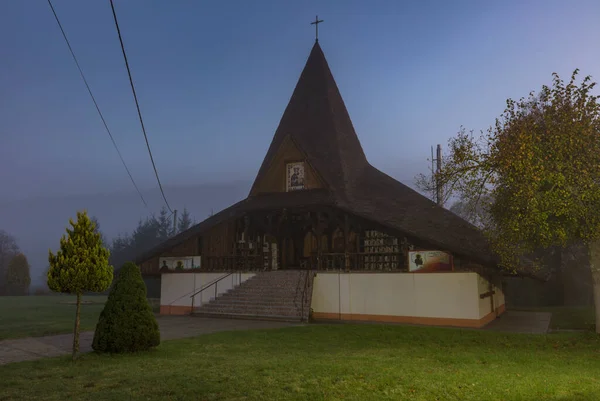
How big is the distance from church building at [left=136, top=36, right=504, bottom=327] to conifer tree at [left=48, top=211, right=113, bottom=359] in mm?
10044

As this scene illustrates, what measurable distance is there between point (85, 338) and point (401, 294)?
40.8 ft

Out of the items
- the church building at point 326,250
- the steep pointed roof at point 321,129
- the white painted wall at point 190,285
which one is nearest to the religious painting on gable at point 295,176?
the church building at point 326,250

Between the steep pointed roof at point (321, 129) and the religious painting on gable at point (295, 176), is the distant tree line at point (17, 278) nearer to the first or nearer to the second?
the steep pointed roof at point (321, 129)

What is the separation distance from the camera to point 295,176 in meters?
25.3

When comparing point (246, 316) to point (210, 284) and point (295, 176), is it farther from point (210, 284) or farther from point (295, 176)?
point (295, 176)

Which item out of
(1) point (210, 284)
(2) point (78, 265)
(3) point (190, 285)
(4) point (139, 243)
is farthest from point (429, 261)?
(4) point (139, 243)

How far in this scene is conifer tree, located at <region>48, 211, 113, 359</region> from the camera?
9977 millimetres

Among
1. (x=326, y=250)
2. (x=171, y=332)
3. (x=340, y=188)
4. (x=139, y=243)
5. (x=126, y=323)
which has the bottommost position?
(x=171, y=332)

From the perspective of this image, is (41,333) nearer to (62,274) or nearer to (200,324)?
(200,324)

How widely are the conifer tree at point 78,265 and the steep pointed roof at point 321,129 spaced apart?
50.7 ft

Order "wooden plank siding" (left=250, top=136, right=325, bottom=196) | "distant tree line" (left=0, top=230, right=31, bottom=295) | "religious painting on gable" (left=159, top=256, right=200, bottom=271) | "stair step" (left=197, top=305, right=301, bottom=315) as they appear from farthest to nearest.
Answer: "distant tree line" (left=0, top=230, right=31, bottom=295), "wooden plank siding" (left=250, top=136, right=325, bottom=196), "religious painting on gable" (left=159, top=256, right=200, bottom=271), "stair step" (left=197, top=305, right=301, bottom=315)

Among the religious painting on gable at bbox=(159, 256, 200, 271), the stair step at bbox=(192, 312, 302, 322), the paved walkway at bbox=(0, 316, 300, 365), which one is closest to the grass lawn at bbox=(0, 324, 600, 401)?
the paved walkway at bbox=(0, 316, 300, 365)

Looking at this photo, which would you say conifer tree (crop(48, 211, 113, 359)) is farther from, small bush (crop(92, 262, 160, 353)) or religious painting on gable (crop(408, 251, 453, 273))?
religious painting on gable (crop(408, 251, 453, 273))

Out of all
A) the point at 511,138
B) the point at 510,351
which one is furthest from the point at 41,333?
the point at 511,138
